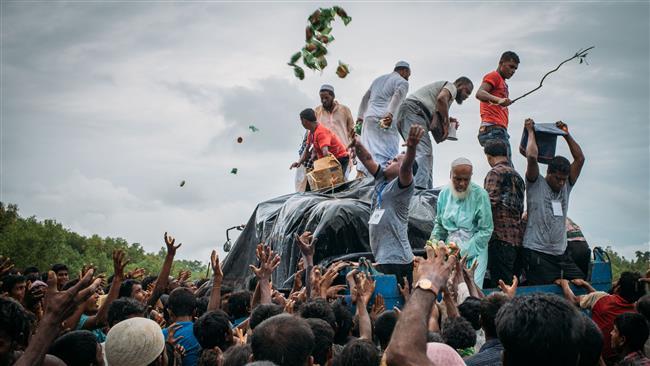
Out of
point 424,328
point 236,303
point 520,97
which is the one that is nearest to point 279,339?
point 424,328

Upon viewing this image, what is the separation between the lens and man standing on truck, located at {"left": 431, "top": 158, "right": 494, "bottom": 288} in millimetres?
6328

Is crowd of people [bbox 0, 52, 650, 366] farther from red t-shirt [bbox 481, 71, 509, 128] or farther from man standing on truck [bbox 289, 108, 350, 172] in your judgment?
man standing on truck [bbox 289, 108, 350, 172]

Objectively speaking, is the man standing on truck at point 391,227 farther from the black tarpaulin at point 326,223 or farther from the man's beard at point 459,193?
the black tarpaulin at point 326,223

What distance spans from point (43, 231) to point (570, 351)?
57.3 ft

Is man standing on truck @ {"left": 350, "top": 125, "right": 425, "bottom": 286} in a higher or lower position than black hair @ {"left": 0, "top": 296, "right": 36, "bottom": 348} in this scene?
higher

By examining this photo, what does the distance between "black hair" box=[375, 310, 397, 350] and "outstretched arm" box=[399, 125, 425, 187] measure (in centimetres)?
176

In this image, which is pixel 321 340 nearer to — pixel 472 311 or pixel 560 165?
pixel 472 311

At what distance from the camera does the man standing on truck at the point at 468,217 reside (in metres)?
6.33

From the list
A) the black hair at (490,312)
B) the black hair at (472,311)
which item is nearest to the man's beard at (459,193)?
the black hair at (472,311)

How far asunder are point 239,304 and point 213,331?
5.58ft

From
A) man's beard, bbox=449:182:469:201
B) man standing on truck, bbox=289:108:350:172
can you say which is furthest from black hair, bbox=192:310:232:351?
man standing on truck, bbox=289:108:350:172

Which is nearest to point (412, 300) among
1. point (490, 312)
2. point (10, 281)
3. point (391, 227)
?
point (490, 312)

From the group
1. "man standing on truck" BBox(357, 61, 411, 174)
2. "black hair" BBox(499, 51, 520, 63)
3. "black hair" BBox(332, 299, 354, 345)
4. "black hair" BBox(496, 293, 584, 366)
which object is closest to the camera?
"black hair" BBox(496, 293, 584, 366)

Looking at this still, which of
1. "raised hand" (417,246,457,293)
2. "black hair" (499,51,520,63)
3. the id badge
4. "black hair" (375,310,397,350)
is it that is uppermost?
"black hair" (499,51,520,63)
